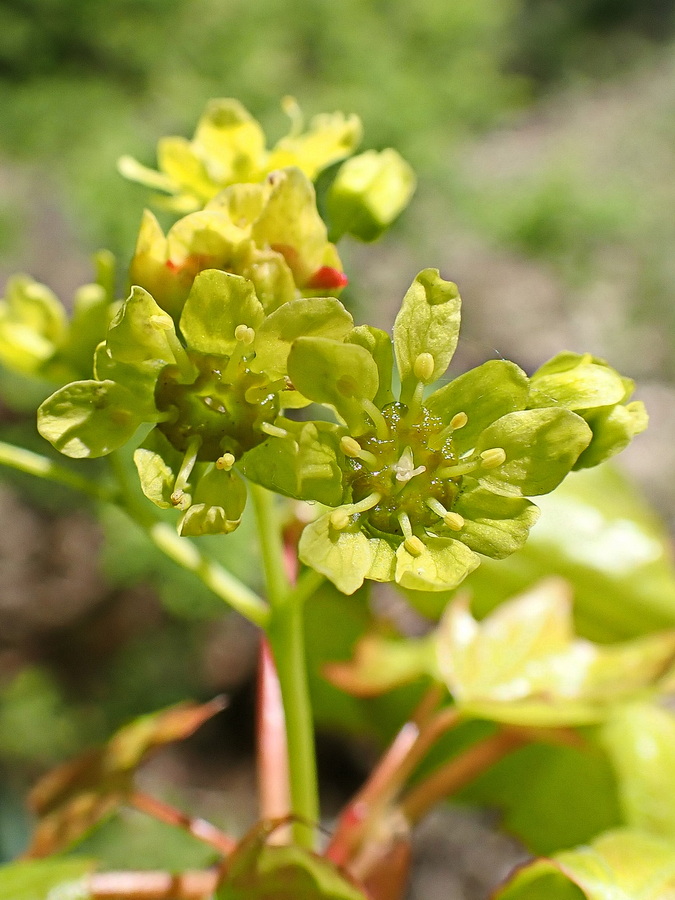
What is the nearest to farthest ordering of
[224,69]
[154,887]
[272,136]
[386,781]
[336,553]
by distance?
[336,553] → [154,887] → [386,781] → [272,136] → [224,69]

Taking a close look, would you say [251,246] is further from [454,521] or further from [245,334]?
[454,521]

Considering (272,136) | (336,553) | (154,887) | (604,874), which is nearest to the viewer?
(336,553)

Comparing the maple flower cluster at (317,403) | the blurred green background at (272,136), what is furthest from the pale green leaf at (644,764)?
the blurred green background at (272,136)

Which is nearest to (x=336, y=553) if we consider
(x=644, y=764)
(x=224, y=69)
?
(x=644, y=764)

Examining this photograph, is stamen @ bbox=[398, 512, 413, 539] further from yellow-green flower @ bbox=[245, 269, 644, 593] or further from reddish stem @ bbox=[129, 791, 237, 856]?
reddish stem @ bbox=[129, 791, 237, 856]

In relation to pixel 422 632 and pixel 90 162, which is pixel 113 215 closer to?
pixel 90 162

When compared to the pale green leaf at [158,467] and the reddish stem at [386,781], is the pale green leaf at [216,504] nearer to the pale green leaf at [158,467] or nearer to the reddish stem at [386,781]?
the pale green leaf at [158,467]
